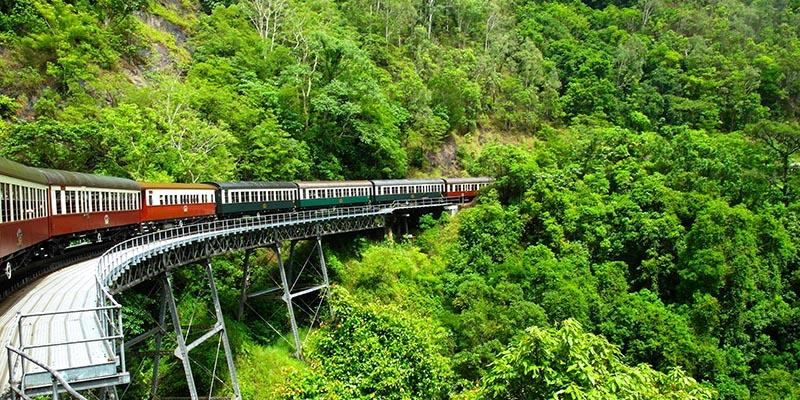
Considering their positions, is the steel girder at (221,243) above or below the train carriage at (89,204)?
below

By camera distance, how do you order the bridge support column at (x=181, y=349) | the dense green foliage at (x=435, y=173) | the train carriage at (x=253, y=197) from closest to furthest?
the bridge support column at (x=181, y=349), the dense green foliage at (x=435, y=173), the train carriage at (x=253, y=197)

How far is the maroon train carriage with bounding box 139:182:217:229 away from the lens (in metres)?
21.7

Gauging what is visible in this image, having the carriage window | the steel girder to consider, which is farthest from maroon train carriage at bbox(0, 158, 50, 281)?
the steel girder

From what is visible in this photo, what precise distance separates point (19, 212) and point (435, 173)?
1542 inches

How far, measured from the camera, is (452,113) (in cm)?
5406

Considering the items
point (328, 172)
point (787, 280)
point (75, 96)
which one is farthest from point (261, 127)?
point (787, 280)

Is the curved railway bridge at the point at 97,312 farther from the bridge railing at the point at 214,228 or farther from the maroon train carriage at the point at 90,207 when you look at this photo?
the maroon train carriage at the point at 90,207

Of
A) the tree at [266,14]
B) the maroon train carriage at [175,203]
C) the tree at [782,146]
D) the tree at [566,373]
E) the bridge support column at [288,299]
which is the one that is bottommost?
the bridge support column at [288,299]

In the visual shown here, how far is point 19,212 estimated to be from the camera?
40.0ft

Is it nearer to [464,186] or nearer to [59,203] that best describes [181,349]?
[59,203]

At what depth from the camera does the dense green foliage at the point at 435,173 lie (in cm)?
1734

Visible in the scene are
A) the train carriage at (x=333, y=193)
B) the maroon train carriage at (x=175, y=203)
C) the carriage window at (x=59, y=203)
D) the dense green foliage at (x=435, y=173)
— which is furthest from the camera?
the train carriage at (x=333, y=193)

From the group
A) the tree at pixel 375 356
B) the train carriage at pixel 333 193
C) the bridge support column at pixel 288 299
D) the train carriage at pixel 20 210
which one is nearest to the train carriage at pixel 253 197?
the train carriage at pixel 333 193

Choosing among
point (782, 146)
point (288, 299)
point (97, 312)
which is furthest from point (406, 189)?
point (782, 146)
